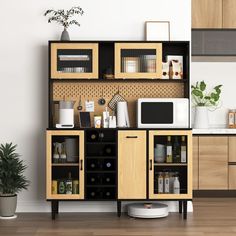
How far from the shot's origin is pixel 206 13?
23.4ft

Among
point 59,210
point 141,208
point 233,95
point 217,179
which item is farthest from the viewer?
point 233,95

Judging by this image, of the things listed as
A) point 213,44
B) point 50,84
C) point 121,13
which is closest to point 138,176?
point 50,84

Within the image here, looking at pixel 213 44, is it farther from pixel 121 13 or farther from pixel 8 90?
pixel 8 90

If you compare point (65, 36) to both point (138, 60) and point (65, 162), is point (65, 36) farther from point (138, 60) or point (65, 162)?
point (65, 162)

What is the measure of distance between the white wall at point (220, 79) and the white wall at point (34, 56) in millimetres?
1726

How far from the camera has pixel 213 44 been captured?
7.14m

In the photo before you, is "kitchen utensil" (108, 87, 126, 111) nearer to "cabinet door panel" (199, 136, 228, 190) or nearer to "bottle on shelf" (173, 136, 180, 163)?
"bottle on shelf" (173, 136, 180, 163)

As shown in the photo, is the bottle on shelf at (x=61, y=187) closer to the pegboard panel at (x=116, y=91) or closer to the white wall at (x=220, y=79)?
the pegboard panel at (x=116, y=91)

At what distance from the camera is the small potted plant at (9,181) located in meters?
5.71

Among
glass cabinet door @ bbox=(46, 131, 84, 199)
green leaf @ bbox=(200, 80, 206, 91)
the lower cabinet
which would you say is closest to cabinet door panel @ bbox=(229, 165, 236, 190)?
the lower cabinet

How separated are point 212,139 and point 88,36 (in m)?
2.05

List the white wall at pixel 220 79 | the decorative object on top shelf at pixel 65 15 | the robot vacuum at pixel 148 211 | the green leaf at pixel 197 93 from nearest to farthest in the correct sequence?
the robot vacuum at pixel 148 211 < the decorative object on top shelf at pixel 65 15 < the green leaf at pixel 197 93 < the white wall at pixel 220 79

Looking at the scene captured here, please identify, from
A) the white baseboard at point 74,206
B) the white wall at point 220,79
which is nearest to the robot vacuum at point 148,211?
the white baseboard at point 74,206

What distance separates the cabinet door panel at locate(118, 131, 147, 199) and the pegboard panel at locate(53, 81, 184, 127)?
390mm
